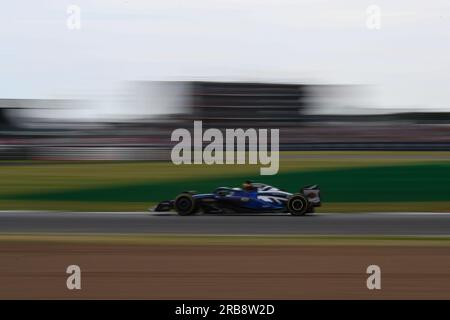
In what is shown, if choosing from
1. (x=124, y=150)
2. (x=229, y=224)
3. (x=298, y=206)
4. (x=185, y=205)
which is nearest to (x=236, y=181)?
(x=124, y=150)

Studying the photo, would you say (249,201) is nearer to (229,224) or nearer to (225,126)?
(229,224)

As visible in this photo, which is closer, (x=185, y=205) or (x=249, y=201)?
(x=185, y=205)

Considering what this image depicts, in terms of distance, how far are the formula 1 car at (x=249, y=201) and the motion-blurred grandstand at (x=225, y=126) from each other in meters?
14.2

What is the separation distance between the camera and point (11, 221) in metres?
14.2

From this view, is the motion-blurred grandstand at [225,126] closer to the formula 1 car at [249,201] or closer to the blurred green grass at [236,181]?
the blurred green grass at [236,181]

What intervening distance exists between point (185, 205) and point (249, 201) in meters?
1.34

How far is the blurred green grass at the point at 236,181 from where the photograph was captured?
797 inches

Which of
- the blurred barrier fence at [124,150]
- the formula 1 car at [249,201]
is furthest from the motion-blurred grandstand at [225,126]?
the formula 1 car at [249,201]

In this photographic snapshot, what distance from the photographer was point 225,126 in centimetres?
3766

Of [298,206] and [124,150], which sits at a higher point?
[124,150]

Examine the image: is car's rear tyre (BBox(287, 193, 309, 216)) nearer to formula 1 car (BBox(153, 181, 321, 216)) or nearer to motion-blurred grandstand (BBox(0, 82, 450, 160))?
formula 1 car (BBox(153, 181, 321, 216))
